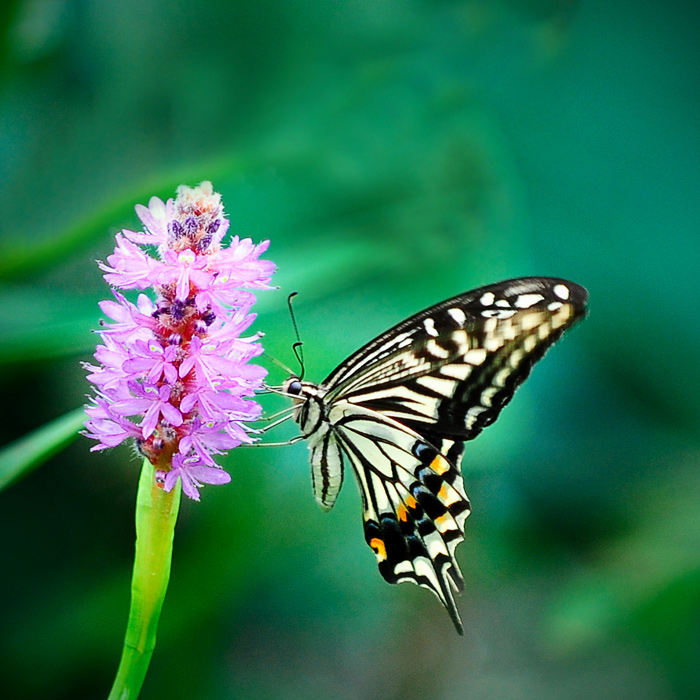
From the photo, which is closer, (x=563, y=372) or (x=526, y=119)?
(x=563, y=372)

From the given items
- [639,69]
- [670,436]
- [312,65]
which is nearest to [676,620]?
[670,436]

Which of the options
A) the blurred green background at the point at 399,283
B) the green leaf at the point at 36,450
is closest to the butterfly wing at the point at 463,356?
the blurred green background at the point at 399,283

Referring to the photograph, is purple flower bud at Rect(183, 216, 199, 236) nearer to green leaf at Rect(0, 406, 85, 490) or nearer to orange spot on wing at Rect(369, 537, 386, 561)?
green leaf at Rect(0, 406, 85, 490)

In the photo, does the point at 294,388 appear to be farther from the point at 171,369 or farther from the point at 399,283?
the point at 399,283

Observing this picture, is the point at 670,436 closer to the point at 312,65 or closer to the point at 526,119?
the point at 526,119

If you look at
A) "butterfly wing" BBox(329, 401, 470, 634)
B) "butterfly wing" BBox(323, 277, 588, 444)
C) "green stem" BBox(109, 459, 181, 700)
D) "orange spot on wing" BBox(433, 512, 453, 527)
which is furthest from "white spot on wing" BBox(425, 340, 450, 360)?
"green stem" BBox(109, 459, 181, 700)

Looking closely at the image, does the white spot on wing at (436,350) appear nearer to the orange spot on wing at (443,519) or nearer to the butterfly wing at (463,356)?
the butterfly wing at (463,356)
